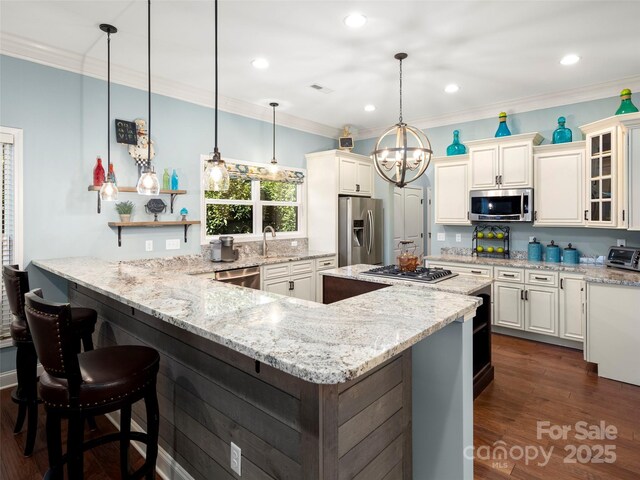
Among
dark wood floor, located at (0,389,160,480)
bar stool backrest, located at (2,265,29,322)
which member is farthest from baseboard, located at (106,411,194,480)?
bar stool backrest, located at (2,265,29,322)

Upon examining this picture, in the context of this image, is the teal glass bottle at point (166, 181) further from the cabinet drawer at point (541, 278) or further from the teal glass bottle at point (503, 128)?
the cabinet drawer at point (541, 278)

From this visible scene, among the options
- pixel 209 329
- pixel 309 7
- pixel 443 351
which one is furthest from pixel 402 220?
pixel 209 329

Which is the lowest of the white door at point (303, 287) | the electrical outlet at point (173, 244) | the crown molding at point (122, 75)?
the white door at point (303, 287)

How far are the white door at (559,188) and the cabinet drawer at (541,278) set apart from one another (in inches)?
25.0

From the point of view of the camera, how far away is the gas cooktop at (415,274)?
9.70 ft

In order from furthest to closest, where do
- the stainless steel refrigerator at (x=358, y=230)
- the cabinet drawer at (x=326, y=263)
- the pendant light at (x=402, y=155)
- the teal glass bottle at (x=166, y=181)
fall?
1. the stainless steel refrigerator at (x=358, y=230)
2. the cabinet drawer at (x=326, y=263)
3. the teal glass bottle at (x=166, y=181)
4. the pendant light at (x=402, y=155)

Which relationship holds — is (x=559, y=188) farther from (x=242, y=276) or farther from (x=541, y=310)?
(x=242, y=276)

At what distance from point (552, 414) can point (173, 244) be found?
385 centimetres

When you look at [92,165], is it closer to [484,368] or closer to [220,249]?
[220,249]

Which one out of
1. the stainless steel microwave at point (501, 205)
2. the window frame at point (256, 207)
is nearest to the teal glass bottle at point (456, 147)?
the stainless steel microwave at point (501, 205)

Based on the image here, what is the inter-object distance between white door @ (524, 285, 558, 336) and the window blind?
5122mm

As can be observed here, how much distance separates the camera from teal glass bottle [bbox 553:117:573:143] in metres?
4.22

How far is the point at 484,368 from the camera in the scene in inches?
124

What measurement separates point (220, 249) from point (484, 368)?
9.77ft
